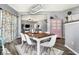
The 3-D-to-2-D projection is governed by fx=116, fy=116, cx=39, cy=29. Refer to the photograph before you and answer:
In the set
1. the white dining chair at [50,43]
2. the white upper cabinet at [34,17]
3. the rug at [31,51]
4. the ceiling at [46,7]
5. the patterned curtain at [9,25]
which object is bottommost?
the rug at [31,51]

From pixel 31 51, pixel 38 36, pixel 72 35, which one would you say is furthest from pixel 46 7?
pixel 31 51

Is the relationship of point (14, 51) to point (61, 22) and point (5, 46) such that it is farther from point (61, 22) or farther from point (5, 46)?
point (61, 22)

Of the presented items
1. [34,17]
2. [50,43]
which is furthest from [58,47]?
[34,17]

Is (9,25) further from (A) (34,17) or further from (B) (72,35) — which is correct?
(B) (72,35)

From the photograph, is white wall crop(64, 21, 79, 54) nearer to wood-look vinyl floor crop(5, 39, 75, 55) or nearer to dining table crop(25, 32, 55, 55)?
wood-look vinyl floor crop(5, 39, 75, 55)

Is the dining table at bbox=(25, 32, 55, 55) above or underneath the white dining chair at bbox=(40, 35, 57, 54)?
above

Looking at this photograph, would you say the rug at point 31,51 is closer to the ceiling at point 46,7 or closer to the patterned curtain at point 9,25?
the patterned curtain at point 9,25

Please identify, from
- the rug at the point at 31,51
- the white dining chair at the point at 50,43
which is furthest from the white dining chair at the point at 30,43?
the white dining chair at the point at 50,43

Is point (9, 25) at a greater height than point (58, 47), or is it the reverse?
point (9, 25)

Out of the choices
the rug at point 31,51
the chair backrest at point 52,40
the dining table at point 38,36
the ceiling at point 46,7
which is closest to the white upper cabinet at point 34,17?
the ceiling at point 46,7

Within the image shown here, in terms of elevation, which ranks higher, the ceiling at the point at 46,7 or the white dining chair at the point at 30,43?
the ceiling at the point at 46,7

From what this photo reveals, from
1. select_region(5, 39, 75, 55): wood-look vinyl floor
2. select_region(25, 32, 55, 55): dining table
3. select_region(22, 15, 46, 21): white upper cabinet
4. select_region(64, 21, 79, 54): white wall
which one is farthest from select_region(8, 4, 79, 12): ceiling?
select_region(5, 39, 75, 55): wood-look vinyl floor

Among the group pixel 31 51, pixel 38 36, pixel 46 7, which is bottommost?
pixel 31 51

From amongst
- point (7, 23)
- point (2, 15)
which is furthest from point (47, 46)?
point (2, 15)
